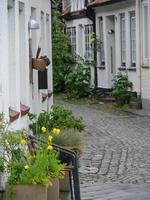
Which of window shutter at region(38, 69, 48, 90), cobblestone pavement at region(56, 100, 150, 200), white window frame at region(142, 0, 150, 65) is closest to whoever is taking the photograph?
cobblestone pavement at region(56, 100, 150, 200)

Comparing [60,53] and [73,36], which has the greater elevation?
[73,36]

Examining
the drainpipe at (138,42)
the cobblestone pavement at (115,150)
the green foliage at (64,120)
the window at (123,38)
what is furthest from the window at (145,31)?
the green foliage at (64,120)

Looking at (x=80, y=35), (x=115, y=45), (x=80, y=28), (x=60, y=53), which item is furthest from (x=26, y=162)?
(x=80, y=28)

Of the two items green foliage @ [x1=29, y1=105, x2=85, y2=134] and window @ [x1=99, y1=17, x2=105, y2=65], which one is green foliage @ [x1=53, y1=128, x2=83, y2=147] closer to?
green foliage @ [x1=29, y1=105, x2=85, y2=134]

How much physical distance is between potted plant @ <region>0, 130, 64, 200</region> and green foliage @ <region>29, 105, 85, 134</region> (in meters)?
4.15

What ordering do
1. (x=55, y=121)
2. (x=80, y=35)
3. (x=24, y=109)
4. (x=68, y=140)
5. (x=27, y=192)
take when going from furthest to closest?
(x=80, y=35) → (x=55, y=121) → (x=24, y=109) → (x=68, y=140) → (x=27, y=192)

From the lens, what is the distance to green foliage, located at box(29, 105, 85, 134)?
12.6 meters

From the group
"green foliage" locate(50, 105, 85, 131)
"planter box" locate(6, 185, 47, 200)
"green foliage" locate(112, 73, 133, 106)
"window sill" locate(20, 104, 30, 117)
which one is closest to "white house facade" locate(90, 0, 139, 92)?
"green foliage" locate(112, 73, 133, 106)

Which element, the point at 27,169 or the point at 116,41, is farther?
the point at 116,41

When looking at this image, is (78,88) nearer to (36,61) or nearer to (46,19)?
(46,19)

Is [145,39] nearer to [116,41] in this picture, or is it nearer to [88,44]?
[116,41]

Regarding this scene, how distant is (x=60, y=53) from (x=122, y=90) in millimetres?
3277

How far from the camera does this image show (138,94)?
2606cm

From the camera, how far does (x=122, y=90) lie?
26578 mm
